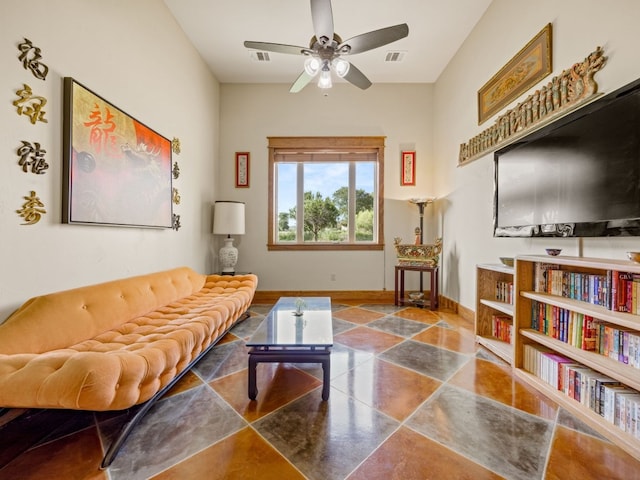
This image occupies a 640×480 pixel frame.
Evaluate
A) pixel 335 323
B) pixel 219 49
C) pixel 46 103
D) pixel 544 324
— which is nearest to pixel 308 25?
pixel 219 49

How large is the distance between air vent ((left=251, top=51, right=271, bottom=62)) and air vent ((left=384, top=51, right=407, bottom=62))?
5.23 ft

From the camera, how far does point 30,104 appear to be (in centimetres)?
144

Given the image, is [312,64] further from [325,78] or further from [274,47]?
[274,47]

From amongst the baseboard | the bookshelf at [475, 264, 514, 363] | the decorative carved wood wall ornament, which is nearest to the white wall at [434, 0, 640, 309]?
the decorative carved wood wall ornament

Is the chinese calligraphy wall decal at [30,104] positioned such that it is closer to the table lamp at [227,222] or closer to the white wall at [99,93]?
the white wall at [99,93]

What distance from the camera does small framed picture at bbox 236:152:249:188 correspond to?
414 cm

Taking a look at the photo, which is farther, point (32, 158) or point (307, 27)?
point (307, 27)

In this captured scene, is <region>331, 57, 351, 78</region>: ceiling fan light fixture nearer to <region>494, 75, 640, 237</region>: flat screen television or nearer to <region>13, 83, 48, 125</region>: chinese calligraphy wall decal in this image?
<region>494, 75, 640, 237</region>: flat screen television

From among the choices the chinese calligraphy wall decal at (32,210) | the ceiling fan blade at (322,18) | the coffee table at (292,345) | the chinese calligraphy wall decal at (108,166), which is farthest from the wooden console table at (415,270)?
the chinese calligraphy wall decal at (32,210)

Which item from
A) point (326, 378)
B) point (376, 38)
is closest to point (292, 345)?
point (326, 378)

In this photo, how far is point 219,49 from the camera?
3.37 meters

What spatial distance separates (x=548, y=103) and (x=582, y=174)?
2.40ft

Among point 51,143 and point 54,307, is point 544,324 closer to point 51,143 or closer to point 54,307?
point 54,307

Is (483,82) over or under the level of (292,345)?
over
